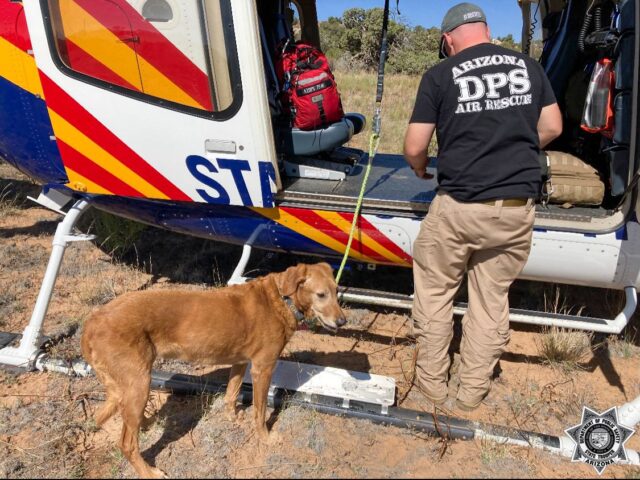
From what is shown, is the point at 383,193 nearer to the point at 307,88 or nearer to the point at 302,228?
the point at 302,228

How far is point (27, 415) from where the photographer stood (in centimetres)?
314

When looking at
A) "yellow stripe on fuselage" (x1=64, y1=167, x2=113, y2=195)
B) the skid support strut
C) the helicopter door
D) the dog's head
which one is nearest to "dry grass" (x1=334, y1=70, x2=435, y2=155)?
the helicopter door

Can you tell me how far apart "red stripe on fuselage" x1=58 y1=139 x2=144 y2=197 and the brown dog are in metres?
1.32

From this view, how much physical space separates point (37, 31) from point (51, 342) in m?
2.29

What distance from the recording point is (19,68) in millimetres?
3570

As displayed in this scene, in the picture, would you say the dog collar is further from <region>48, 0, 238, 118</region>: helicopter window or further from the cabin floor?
<region>48, 0, 238, 118</region>: helicopter window

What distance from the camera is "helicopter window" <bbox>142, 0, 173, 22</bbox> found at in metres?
3.27

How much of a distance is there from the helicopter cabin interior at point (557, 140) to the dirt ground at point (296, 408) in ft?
3.57

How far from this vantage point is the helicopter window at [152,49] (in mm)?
3266

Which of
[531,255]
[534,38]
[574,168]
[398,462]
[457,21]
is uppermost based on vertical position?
[457,21]

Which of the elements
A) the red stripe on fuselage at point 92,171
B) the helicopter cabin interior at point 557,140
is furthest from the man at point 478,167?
the red stripe on fuselage at point 92,171

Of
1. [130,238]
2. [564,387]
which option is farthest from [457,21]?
[130,238]

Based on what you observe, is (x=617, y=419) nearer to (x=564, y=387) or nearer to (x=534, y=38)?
(x=564, y=387)

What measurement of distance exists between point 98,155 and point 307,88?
1768 millimetres
